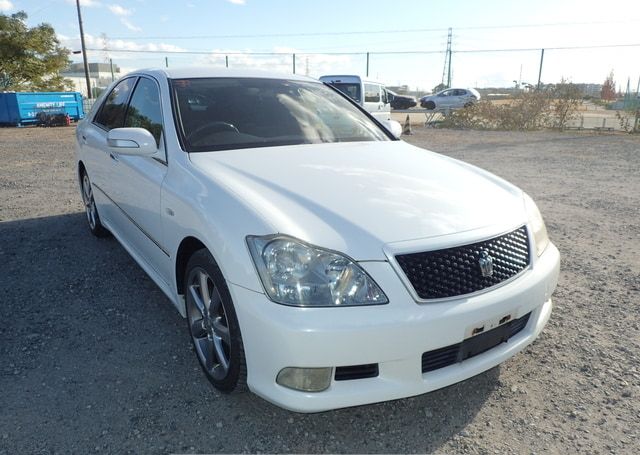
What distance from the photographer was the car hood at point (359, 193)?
2.10 meters

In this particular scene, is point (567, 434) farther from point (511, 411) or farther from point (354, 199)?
point (354, 199)

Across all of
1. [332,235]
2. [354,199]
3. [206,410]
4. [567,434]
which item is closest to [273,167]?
[354,199]

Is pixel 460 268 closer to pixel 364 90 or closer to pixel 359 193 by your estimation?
pixel 359 193

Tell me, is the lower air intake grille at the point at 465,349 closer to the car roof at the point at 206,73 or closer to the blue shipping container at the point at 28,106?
the car roof at the point at 206,73

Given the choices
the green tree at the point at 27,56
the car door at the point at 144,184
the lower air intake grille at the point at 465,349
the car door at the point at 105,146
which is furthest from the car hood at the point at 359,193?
the green tree at the point at 27,56

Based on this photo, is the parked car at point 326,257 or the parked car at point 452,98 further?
the parked car at point 452,98

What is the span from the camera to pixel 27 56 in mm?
24297

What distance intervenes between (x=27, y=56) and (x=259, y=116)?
26298 millimetres

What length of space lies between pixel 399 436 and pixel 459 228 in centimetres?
97

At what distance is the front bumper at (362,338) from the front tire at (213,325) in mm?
104

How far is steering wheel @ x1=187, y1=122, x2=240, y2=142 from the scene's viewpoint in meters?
2.99

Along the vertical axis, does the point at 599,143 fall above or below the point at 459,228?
below

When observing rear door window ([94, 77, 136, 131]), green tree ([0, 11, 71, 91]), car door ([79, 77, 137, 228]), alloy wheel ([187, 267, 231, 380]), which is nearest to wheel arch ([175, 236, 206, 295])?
alloy wheel ([187, 267, 231, 380])

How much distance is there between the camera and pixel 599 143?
13.8m
